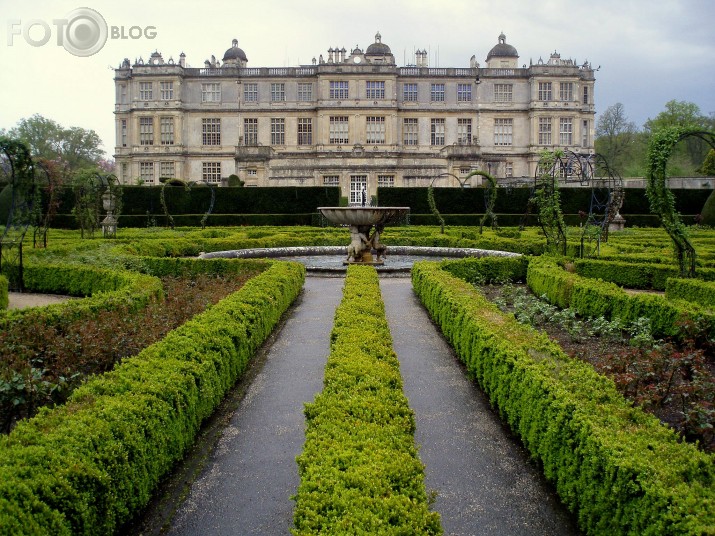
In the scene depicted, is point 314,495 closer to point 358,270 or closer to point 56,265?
point 358,270

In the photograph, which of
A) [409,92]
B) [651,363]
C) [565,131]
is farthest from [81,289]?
[565,131]

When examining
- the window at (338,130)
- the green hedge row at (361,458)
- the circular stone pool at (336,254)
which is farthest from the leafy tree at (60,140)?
the green hedge row at (361,458)

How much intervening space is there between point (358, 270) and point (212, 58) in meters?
43.5

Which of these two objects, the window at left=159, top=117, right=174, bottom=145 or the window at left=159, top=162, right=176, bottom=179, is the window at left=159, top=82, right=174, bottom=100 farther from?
the window at left=159, top=162, right=176, bottom=179

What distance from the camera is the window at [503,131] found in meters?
45.9

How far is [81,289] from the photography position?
10.7m

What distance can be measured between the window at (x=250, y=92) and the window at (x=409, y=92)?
10824mm

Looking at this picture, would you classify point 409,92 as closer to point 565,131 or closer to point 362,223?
point 565,131

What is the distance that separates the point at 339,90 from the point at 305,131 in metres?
3.85

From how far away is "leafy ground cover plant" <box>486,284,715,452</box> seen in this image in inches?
174

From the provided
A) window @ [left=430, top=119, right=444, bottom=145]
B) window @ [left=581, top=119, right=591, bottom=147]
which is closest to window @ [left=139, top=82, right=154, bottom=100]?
window @ [left=430, top=119, right=444, bottom=145]

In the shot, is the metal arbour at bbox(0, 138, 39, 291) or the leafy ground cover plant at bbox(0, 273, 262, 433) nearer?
the leafy ground cover plant at bbox(0, 273, 262, 433)

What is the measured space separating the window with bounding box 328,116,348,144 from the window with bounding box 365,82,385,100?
2.39 meters

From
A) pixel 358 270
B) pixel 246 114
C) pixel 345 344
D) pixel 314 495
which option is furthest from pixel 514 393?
pixel 246 114
